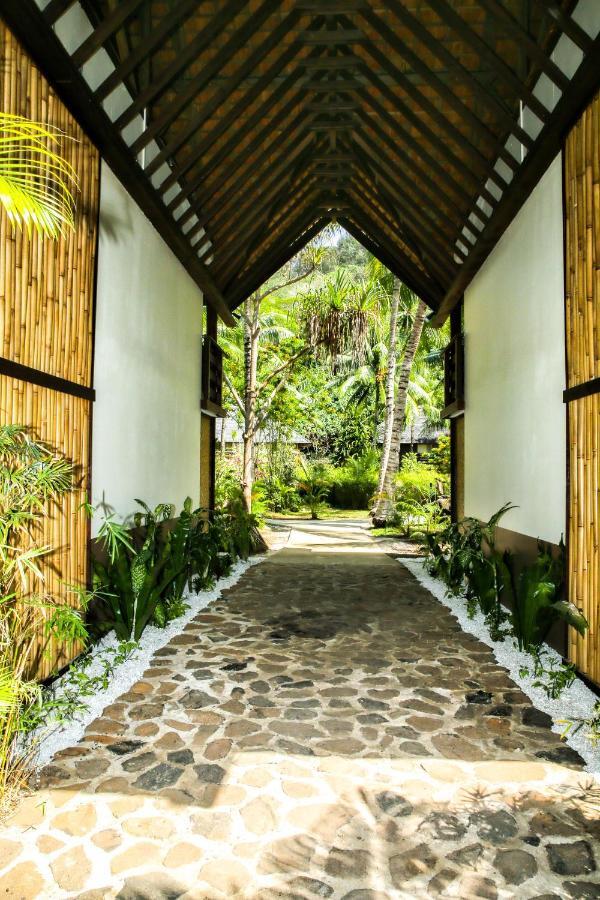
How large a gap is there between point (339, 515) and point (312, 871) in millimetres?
15999

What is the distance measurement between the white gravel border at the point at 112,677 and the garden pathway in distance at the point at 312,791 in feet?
0.26

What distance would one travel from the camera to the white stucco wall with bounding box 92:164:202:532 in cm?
449

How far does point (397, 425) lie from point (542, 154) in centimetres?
846

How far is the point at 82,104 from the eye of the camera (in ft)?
12.5

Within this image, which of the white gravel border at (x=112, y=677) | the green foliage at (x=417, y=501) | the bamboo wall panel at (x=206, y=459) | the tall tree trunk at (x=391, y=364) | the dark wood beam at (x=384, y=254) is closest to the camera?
the white gravel border at (x=112, y=677)

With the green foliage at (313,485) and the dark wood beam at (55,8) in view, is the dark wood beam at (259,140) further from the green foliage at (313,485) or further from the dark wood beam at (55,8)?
the green foliage at (313,485)

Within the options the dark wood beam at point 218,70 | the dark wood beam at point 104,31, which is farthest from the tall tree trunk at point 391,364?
the dark wood beam at point 104,31

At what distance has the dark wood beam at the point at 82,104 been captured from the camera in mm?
3090

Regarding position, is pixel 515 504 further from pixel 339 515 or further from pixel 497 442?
pixel 339 515

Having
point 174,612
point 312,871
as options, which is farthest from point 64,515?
point 312,871

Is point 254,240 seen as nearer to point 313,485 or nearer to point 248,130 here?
point 248,130

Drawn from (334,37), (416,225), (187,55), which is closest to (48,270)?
(187,55)

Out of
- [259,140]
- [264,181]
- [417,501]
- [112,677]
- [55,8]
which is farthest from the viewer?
[417,501]

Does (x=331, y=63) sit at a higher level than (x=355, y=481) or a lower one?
higher
